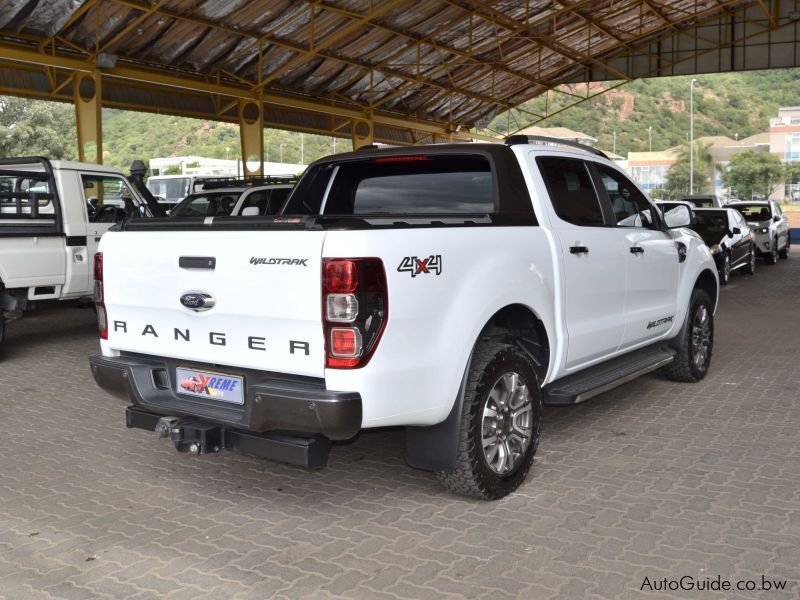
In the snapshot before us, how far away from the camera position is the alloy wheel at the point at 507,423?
433 centimetres

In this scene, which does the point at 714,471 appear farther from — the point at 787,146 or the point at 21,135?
the point at 787,146

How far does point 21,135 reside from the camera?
52.4 metres

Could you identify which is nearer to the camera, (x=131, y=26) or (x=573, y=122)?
(x=131, y=26)

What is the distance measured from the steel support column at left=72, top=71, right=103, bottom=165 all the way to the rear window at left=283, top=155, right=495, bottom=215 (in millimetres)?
14731

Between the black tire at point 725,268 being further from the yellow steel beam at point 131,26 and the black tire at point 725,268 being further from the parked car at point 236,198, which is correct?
the yellow steel beam at point 131,26

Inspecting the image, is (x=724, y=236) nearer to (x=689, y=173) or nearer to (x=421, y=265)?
(x=421, y=265)

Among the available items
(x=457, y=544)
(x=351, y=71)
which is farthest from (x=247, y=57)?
(x=457, y=544)

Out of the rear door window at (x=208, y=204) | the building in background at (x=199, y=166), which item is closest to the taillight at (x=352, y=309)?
the rear door window at (x=208, y=204)

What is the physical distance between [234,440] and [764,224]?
67.2ft

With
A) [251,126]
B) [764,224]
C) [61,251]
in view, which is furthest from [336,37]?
[61,251]

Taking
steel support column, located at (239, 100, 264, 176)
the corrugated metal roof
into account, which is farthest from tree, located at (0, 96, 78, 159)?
steel support column, located at (239, 100, 264, 176)

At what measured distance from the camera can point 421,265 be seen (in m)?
3.74

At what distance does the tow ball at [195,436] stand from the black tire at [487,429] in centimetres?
118

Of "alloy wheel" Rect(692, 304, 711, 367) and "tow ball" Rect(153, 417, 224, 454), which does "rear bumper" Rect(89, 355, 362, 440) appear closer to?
"tow ball" Rect(153, 417, 224, 454)
